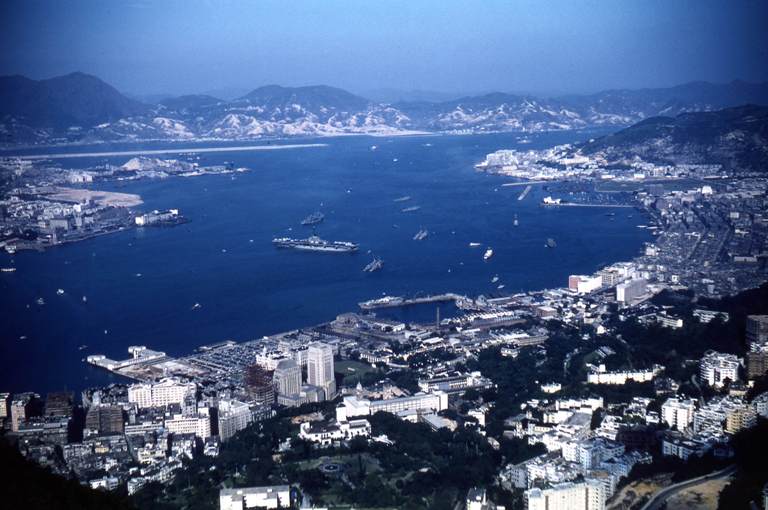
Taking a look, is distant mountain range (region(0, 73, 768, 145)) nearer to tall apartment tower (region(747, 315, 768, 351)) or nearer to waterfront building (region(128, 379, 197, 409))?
tall apartment tower (region(747, 315, 768, 351))

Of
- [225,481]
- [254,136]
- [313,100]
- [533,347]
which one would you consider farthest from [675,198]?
[313,100]

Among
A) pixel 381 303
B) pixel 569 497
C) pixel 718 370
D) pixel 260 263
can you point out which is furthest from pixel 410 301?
pixel 569 497

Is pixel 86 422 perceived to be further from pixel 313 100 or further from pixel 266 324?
pixel 313 100

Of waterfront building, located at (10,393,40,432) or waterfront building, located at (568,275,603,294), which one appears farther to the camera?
waterfront building, located at (568,275,603,294)

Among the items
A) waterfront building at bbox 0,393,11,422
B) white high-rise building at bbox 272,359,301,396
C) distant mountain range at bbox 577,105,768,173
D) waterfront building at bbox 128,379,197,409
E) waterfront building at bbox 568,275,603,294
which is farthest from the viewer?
distant mountain range at bbox 577,105,768,173

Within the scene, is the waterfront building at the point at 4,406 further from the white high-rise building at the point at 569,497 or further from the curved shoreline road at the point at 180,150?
the curved shoreline road at the point at 180,150

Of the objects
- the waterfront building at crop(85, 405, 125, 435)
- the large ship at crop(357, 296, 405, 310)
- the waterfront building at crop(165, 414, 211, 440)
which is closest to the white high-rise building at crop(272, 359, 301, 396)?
the waterfront building at crop(165, 414, 211, 440)

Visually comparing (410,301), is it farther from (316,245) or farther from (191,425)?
(191,425)
